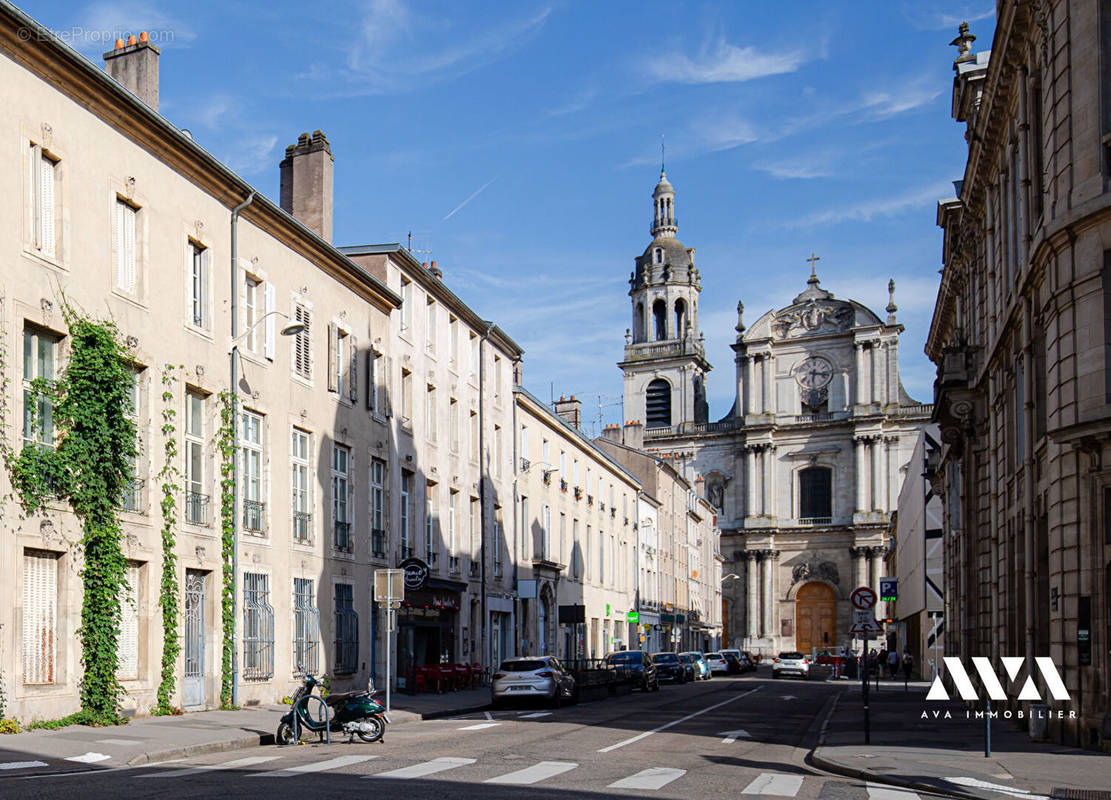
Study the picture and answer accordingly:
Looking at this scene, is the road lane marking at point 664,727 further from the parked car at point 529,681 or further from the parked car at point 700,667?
the parked car at point 700,667

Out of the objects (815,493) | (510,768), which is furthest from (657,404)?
(510,768)

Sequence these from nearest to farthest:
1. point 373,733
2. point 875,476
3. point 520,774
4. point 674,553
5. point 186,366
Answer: point 520,774, point 373,733, point 186,366, point 674,553, point 875,476

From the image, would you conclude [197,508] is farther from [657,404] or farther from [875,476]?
[657,404]

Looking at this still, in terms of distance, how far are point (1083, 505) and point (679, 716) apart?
11.4 m

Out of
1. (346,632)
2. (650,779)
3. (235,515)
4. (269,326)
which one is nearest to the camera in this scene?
(650,779)

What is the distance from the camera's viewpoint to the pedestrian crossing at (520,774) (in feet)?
45.1

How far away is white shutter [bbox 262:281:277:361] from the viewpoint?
28.1 metres

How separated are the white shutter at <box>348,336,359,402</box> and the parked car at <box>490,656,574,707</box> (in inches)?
303

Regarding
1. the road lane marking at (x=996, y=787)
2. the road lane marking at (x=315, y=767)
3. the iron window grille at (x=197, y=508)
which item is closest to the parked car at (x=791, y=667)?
the iron window grille at (x=197, y=508)

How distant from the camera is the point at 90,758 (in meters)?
15.8

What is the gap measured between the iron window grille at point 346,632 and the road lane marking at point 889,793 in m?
18.4

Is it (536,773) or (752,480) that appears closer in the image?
(536,773)

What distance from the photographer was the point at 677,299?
4031 inches

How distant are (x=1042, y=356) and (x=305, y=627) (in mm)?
16519
